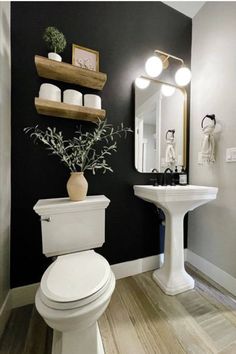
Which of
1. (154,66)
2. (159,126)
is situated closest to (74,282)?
(159,126)

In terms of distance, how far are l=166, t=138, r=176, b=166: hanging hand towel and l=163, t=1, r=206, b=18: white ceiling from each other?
4.42 feet

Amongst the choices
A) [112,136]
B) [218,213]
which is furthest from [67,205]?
[218,213]

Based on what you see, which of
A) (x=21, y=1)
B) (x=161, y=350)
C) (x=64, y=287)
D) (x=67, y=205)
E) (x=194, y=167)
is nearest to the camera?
(x=64, y=287)

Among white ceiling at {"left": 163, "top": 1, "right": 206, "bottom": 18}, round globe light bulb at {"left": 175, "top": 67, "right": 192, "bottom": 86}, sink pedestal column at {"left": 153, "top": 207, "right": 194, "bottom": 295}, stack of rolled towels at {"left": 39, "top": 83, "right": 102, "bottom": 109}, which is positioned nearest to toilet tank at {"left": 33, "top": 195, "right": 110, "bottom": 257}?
sink pedestal column at {"left": 153, "top": 207, "right": 194, "bottom": 295}

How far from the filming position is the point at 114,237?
4.94 feet

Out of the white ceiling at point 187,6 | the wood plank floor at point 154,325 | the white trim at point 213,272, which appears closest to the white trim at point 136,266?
the wood plank floor at point 154,325

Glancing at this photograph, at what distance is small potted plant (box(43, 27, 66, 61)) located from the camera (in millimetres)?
1148

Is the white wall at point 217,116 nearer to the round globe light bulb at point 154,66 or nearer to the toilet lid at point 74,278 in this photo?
the round globe light bulb at point 154,66

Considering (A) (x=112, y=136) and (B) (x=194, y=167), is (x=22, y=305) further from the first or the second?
(B) (x=194, y=167)

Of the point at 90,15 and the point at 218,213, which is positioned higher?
the point at 90,15

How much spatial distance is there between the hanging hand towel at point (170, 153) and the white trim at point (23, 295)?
1.62 meters

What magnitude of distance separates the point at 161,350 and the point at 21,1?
2.47 metres

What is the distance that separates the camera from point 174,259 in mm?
1375

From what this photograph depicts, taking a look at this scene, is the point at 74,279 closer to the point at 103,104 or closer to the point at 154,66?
the point at 103,104
